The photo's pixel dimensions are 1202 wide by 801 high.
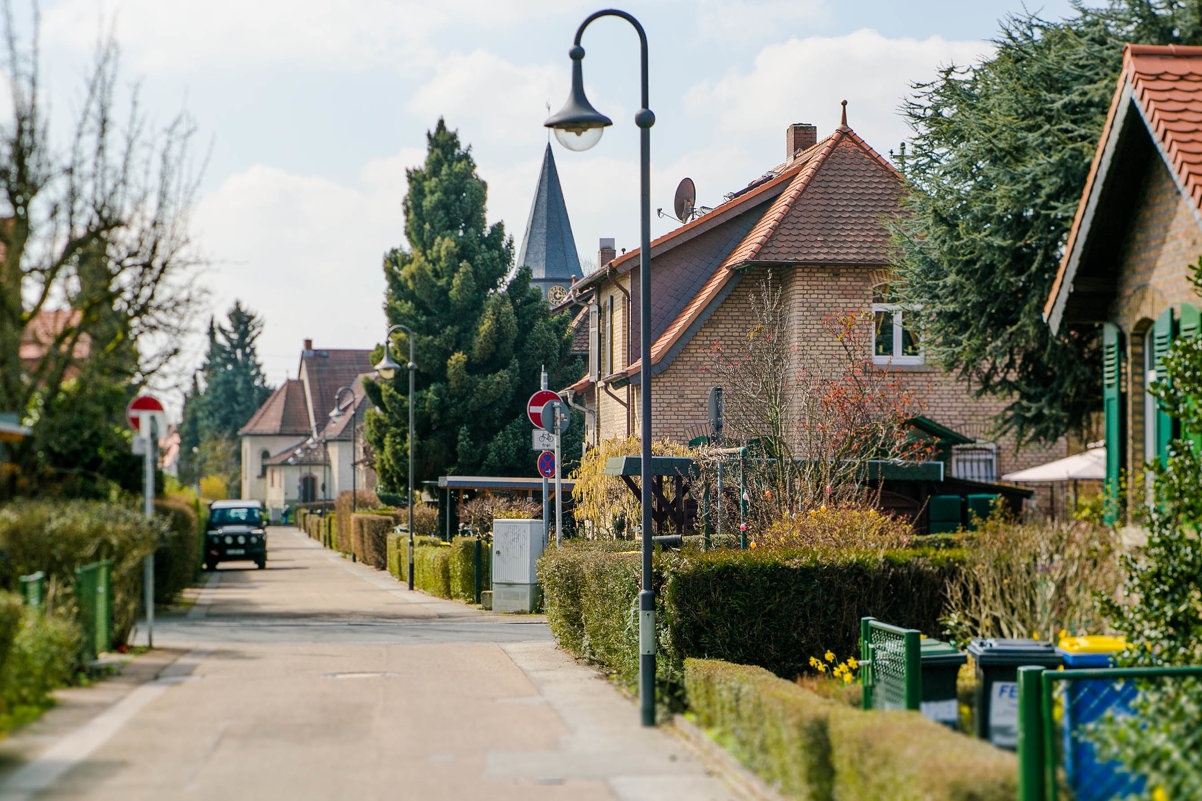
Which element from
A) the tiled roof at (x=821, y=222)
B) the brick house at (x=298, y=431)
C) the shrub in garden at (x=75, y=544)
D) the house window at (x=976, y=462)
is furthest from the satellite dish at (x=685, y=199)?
the brick house at (x=298, y=431)

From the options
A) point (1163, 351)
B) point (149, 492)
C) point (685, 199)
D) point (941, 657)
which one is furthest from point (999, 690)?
point (685, 199)

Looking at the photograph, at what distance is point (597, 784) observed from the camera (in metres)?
8.88

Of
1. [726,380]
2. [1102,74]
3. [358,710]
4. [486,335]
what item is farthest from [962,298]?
[486,335]

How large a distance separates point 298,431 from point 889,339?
8758 cm

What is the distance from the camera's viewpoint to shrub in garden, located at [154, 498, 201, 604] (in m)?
21.7

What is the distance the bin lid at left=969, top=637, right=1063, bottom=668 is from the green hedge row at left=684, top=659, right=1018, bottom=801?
1198 millimetres

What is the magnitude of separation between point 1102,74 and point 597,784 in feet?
44.2

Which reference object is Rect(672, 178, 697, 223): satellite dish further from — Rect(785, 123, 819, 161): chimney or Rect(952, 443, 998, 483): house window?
Rect(952, 443, 998, 483): house window

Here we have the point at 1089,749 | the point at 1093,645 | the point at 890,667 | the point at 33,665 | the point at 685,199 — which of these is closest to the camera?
the point at 1089,749

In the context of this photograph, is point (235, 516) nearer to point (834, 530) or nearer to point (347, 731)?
point (834, 530)

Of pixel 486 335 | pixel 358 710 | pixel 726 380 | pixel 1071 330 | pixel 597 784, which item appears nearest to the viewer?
pixel 597 784

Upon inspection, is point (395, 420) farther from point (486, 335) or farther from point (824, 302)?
point (824, 302)

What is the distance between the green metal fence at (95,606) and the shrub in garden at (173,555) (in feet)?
16.9

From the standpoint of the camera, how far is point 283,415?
4427 inches
